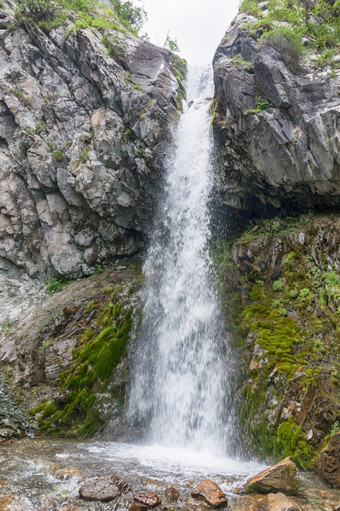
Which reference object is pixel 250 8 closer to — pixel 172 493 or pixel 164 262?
pixel 164 262

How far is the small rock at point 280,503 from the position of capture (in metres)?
4.07

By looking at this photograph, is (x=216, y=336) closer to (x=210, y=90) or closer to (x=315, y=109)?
(x=315, y=109)

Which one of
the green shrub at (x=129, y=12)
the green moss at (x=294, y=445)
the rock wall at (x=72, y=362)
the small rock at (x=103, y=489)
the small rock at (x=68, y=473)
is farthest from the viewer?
the green shrub at (x=129, y=12)

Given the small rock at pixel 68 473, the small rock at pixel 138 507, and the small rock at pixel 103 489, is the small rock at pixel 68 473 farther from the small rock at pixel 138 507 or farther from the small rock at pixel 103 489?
the small rock at pixel 138 507

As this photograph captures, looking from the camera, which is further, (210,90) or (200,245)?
(210,90)

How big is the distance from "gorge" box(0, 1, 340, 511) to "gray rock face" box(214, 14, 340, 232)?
63 mm

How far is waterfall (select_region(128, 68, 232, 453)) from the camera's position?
8492 millimetres

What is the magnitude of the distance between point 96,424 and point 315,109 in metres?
11.1

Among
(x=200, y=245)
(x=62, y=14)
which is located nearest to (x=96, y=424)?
(x=200, y=245)

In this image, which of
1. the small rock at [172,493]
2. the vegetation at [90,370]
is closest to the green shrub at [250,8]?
the vegetation at [90,370]

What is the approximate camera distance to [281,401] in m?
7.14

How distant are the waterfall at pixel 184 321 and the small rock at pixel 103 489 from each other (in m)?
3.56

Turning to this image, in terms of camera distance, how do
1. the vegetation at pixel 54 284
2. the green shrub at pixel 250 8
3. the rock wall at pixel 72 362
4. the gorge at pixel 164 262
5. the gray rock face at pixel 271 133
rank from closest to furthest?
the gorge at pixel 164 262 < the rock wall at pixel 72 362 < the gray rock face at pixel 271 133 < the green shrub at pixel 250 8 < the vegetation at pixel 54 284

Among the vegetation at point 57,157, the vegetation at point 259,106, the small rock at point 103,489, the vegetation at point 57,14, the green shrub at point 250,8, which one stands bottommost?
the small rock at point 103,489
